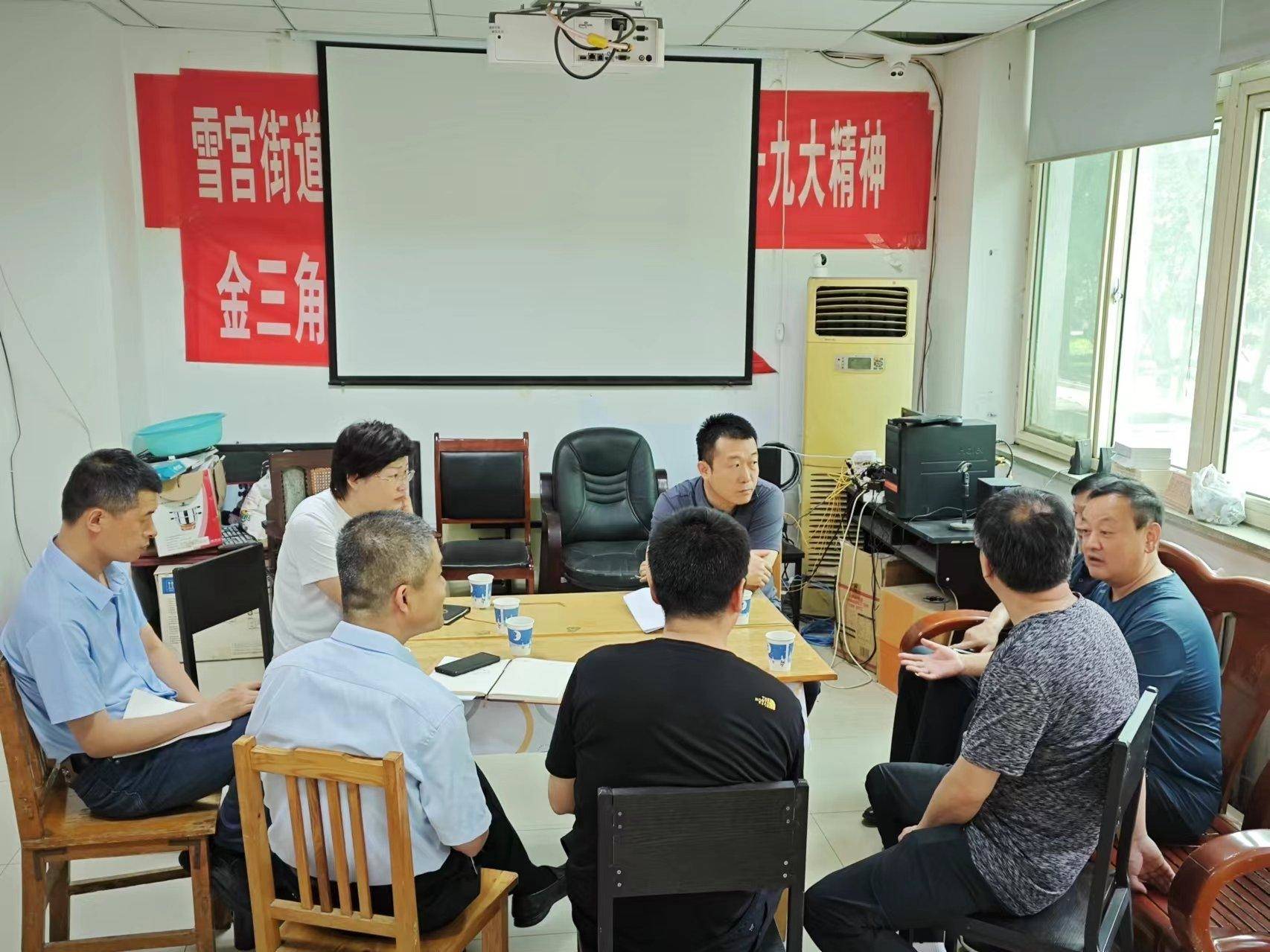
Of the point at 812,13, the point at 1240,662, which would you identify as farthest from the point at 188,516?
the point at 1240,662

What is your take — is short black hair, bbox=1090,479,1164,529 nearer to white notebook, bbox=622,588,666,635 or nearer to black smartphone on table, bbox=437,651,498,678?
white notebook, bbox=622,588,666,635

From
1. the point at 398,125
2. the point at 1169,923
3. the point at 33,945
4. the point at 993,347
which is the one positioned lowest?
the point at 33,945

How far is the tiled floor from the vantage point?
271 centimetres

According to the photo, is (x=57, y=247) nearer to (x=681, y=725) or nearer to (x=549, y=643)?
(x=549, y=643)

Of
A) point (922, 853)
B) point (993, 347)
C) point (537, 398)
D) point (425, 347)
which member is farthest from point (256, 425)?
point (922, 853)

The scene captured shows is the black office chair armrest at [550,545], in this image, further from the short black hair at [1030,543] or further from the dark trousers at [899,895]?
the short black hair at [1030,543]

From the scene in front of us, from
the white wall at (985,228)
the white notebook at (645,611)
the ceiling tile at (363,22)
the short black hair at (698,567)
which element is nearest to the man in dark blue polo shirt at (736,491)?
the white notebook at (645,611)

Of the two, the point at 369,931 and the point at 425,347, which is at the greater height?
the point at 425,347

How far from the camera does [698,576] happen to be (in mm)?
1826

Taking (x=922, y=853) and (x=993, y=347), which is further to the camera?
(x=993, y=347)

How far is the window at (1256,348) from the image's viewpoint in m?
3.49

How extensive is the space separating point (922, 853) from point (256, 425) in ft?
13.1

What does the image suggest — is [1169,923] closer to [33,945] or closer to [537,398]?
[33,945]

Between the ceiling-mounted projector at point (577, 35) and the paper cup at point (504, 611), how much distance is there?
2067 mm
